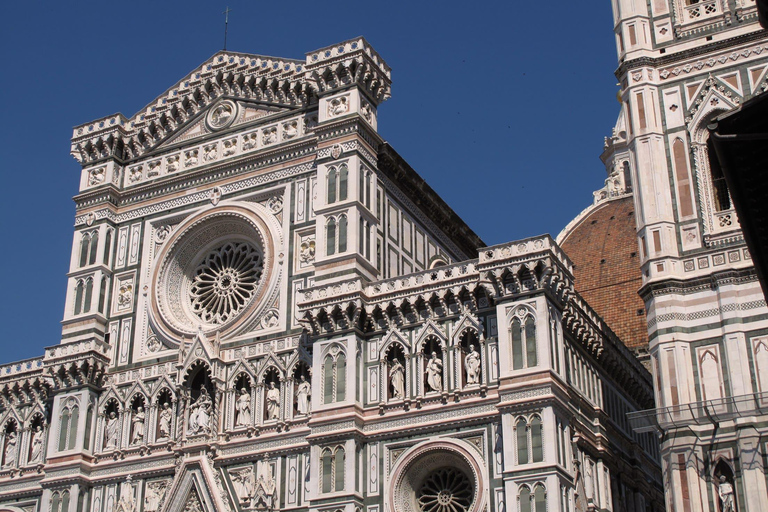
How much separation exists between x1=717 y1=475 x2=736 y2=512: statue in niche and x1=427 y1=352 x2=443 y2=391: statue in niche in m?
6.96

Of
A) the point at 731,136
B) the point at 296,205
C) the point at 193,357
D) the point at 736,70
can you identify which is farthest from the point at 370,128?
the point at 731,136

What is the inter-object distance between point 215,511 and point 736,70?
630 inches

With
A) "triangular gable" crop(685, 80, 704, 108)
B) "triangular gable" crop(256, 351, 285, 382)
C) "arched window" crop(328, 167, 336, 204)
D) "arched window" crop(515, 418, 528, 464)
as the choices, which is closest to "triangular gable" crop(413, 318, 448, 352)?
"arched window" crop(515, 418, 528, 464)

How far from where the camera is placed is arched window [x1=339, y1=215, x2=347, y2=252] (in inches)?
1163

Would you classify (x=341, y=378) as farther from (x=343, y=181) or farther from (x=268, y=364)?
(x=343, y=181)

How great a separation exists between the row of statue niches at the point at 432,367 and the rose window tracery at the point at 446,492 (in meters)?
1.96

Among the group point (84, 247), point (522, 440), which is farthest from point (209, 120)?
point (522, 440)

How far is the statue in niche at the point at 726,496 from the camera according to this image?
22.6 m

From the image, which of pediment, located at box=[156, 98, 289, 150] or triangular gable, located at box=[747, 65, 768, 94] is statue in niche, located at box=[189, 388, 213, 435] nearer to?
pediment, located at box=[156, 98, 289, 150]

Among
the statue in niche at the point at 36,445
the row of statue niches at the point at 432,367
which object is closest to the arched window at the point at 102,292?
the statue in niche at the point at 36,445

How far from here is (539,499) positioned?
24.7 metres

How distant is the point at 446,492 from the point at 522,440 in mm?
2477

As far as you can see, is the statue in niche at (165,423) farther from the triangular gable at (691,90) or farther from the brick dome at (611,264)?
the brick dome at (611,264)

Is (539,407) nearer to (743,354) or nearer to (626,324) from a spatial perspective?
(743,354)
